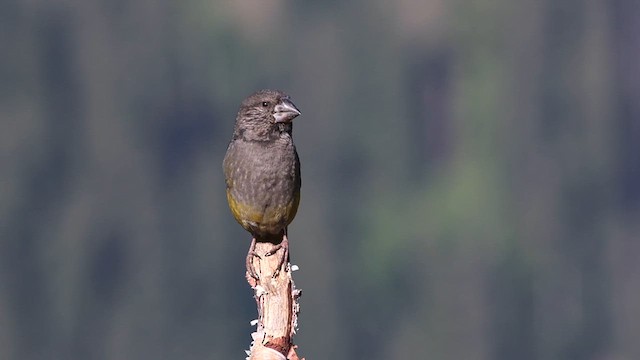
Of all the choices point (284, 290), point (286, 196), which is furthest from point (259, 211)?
point (284, 290)

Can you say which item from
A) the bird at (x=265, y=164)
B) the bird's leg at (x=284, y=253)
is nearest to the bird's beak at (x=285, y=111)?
the bird at (x=265, y=164)

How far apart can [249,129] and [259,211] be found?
0.47 metres

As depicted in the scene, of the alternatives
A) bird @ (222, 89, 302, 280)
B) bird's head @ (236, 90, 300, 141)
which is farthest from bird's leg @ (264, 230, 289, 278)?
bird's head @ (236, 90, 300, 141)

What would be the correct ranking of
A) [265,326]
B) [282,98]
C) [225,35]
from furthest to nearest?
1. [225,35]
2. [282,98]
3. [265,326]

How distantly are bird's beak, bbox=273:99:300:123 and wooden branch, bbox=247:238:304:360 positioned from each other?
0.75 m

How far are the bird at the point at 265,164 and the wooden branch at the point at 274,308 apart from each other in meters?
0.04

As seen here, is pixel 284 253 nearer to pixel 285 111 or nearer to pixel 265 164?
pixel 265 164

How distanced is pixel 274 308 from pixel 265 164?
867mm

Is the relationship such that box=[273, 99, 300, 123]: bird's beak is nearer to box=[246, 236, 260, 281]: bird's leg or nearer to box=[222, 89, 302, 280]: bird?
box=[222, 89, 302, 280]: bird

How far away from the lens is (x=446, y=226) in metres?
17.3

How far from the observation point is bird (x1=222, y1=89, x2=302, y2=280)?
608 cm

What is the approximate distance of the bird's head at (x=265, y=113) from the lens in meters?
6.05

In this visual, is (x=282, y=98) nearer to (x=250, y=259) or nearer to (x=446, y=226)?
(x=250, y=259)

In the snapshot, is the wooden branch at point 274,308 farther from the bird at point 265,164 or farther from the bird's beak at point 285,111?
the bird's beak at point 285,111
